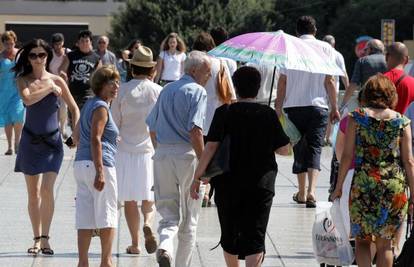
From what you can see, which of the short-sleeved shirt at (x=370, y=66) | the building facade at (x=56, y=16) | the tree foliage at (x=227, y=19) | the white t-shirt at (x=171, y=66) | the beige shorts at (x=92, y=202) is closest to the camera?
the beige shorts at (x=92, y=202)

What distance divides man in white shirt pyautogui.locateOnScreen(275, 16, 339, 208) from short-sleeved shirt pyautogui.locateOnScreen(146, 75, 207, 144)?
4.02 metres

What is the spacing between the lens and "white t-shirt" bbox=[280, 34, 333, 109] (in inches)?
487

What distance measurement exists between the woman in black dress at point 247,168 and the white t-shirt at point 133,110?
5.74ft

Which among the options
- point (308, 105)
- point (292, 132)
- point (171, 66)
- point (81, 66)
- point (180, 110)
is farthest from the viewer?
point (171, 66)

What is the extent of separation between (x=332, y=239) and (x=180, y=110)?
144 centimetres

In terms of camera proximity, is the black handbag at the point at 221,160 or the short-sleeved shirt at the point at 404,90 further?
the short-sleeved shirt at the point at 404,90

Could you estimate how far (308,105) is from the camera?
487 inches

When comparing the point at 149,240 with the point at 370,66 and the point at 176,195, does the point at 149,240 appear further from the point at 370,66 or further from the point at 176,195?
the point at 370,66

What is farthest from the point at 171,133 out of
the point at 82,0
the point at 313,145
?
the point at 82,0

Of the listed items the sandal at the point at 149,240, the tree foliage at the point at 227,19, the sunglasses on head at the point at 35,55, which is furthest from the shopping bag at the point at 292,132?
the tree foliage at the point at 227,19

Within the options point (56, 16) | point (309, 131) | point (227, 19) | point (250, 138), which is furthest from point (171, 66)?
point (56, 16)

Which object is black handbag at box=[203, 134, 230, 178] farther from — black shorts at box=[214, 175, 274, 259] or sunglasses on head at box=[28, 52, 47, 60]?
sunglasses on head at box=[28, 52, 47, 60]

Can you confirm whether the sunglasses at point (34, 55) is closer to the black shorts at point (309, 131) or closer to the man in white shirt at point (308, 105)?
the man in white shirt at point (308, 105)

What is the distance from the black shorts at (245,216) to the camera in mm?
7688
